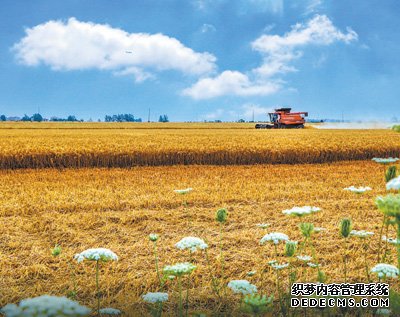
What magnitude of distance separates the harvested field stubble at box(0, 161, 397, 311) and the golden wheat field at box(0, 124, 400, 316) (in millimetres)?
24

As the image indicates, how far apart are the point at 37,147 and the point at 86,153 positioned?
2.22m

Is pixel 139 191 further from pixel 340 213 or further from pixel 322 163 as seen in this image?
pixel 322 163

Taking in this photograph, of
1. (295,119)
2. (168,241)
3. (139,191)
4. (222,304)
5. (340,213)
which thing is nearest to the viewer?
(222,304)

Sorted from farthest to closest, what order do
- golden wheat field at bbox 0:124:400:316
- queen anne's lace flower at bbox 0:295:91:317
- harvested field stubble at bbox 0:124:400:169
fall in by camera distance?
harvested field stubble at bbox 0:124:400:169
golden wheat field at bbox 0:124:400:316
queen anne's lace flower at bbox 0:295:91:317

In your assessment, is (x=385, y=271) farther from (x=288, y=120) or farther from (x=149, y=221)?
(x=288, y=120)

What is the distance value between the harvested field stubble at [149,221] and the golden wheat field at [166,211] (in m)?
0.02

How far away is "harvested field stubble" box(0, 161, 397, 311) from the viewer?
5469mm

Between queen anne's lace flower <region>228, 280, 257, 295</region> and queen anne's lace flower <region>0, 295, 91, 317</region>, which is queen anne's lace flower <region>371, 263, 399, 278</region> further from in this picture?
queen anne's lace flower <region>0, 295, 91, 317</region>

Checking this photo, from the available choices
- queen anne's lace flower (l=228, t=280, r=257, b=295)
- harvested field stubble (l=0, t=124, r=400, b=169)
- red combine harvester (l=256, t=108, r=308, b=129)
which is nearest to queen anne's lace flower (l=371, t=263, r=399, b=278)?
queen anne's lace flower (l=228, t=280, r=257, b=295)

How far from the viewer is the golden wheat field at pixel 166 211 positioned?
17.9 feet

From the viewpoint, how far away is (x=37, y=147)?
722 inches

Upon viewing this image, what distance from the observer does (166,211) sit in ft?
31.7

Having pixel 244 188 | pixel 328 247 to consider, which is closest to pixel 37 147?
pixel 244 188

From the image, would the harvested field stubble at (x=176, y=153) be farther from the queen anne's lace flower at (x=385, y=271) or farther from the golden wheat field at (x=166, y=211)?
the queen anne's lace flower at (x=385, y=271)
